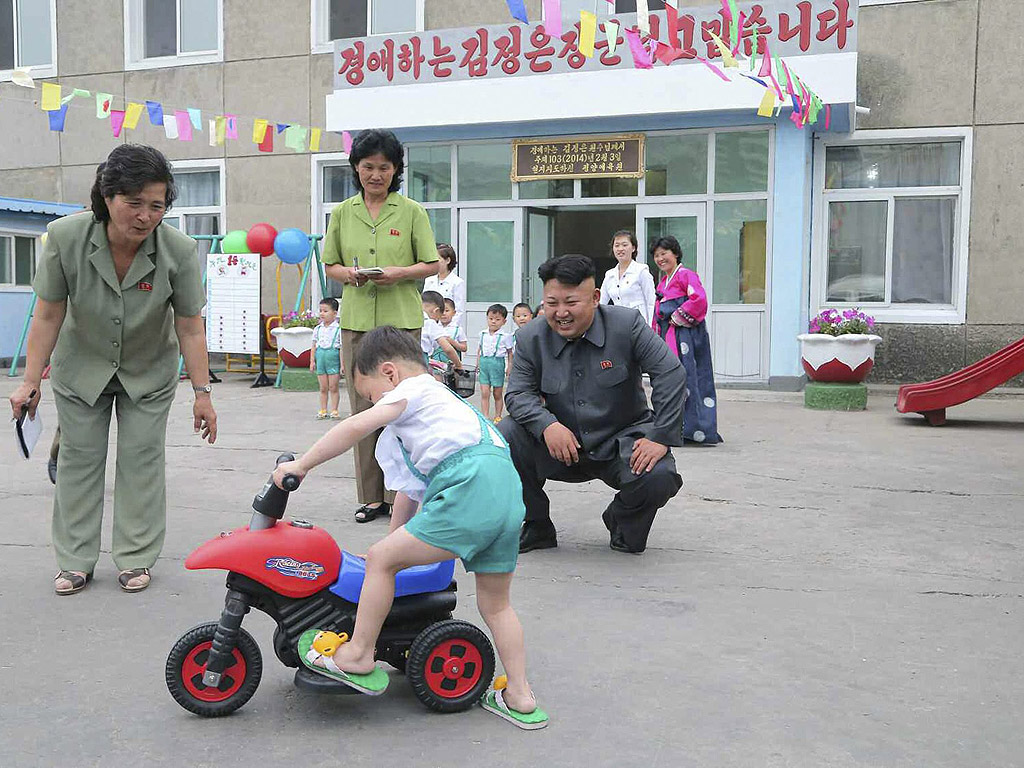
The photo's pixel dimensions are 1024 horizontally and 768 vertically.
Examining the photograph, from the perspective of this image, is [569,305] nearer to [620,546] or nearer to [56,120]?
[620,546]

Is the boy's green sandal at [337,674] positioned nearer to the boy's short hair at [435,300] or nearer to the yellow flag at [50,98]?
the boy's short hair at [435,300]

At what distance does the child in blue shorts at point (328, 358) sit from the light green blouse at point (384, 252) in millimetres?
4339

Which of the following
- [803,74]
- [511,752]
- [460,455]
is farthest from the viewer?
[803,74]

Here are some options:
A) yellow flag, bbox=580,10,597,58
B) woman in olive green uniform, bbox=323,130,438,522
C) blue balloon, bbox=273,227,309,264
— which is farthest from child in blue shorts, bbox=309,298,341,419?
woman in olive green uniform, bbox=323,130,438,522

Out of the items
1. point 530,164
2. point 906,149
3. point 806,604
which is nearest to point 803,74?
point 906,149

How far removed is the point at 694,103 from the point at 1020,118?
12.2 feet

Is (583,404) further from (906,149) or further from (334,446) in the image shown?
(906,149)

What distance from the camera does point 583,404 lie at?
4691 millimetres

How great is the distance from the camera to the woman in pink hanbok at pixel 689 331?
8070 mm

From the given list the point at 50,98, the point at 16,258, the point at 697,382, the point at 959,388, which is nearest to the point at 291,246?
the point at 50,98

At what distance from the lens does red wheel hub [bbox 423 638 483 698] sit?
2.88 metres

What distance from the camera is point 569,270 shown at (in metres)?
4.34

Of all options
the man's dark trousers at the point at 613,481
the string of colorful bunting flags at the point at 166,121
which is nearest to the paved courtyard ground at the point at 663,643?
the man's dark trousers at the point at 613,481

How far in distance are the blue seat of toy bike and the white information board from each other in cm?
1058
